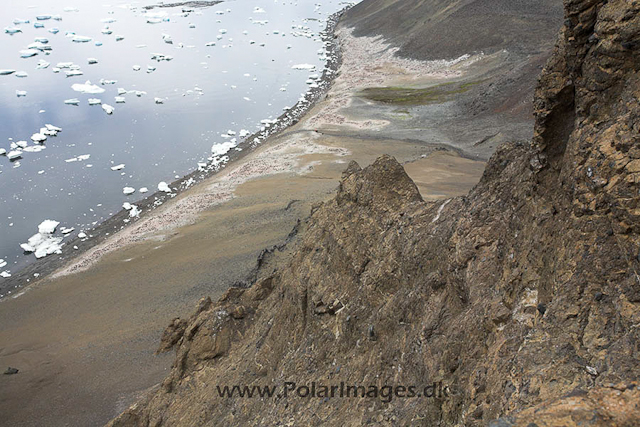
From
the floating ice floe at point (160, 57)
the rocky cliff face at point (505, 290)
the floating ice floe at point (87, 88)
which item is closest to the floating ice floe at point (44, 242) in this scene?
the rocky cliff face at point (505, 290)

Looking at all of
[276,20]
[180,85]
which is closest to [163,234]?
[180,85]

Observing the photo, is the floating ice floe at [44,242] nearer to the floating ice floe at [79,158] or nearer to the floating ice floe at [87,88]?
the floating ice floe at [79,158]

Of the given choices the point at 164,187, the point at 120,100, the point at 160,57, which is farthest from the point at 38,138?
the point at 160,57

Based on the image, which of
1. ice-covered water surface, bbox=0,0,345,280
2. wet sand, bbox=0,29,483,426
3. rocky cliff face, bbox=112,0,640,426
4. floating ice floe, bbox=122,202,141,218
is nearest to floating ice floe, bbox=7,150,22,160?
ice-covered water surface, bbox=0,0,345,280

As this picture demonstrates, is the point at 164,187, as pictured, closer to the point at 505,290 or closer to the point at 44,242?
the point at 44,242

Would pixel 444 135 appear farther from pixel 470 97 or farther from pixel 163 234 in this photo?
pixel 163 234

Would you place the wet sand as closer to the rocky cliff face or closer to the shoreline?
the shoreline

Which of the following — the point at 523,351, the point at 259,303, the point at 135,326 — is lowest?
the point at 135,326
